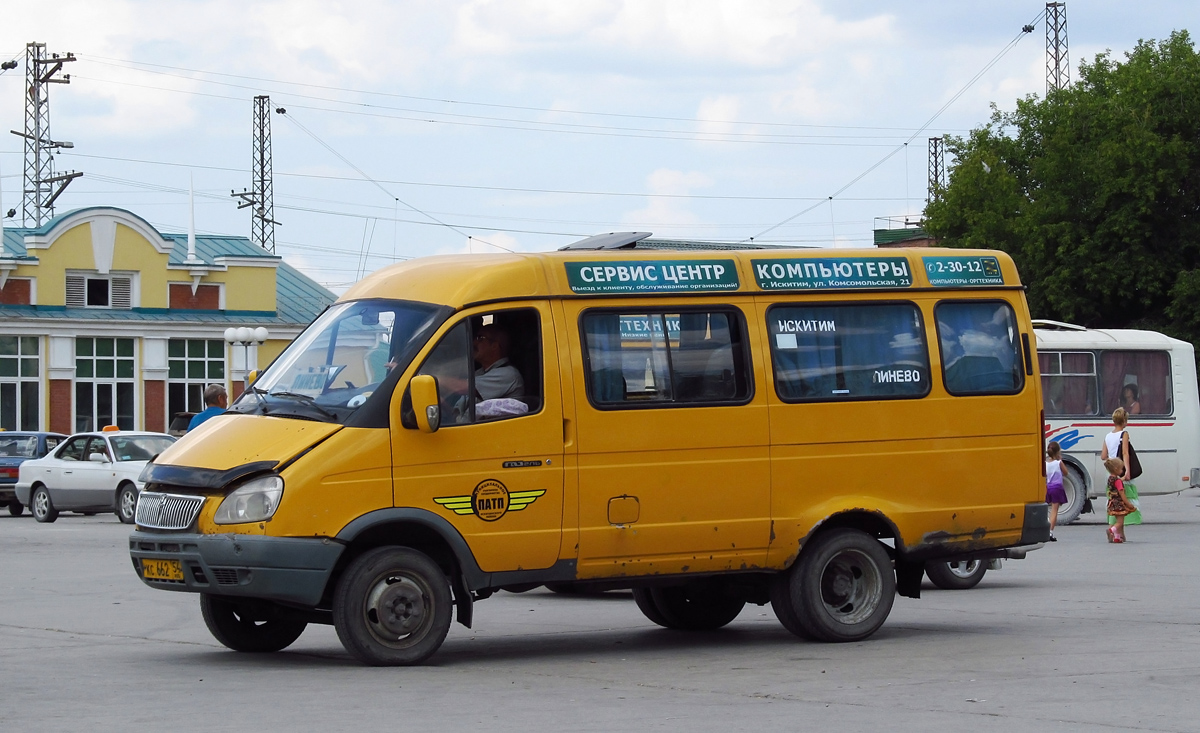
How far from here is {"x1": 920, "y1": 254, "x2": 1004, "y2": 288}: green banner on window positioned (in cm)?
1166

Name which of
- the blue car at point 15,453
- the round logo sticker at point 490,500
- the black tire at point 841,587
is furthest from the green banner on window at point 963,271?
the blue car at point 15,453

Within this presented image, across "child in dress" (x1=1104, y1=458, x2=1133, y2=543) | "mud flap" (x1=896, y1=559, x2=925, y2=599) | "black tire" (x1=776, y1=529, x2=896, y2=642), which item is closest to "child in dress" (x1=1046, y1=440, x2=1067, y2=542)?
"child in dress" (x1=1104, y1=458, x2=1133, y2=543)

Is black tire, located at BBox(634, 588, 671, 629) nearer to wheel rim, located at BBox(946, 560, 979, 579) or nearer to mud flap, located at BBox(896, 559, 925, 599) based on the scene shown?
mud flap, located at BBox(896, 559, 925, 599)

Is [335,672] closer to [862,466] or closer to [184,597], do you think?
[862,466]

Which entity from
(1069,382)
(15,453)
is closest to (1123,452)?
(1069,382)

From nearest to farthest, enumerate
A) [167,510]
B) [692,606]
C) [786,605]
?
1. [167,510]
2. [786,605]
3. [692,606]

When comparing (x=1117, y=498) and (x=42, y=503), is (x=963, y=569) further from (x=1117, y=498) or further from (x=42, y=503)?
(x=42, y=503)

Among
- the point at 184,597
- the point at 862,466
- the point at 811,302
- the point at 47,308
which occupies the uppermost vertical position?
the point at 47,308

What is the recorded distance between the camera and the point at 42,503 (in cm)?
3081

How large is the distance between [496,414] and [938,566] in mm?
6558

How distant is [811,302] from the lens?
36.5 feet

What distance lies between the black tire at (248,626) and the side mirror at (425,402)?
1.82m

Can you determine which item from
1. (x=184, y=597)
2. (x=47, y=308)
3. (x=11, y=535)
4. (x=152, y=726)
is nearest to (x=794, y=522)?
(x=152, y=726)

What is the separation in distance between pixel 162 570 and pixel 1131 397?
67.7ft
